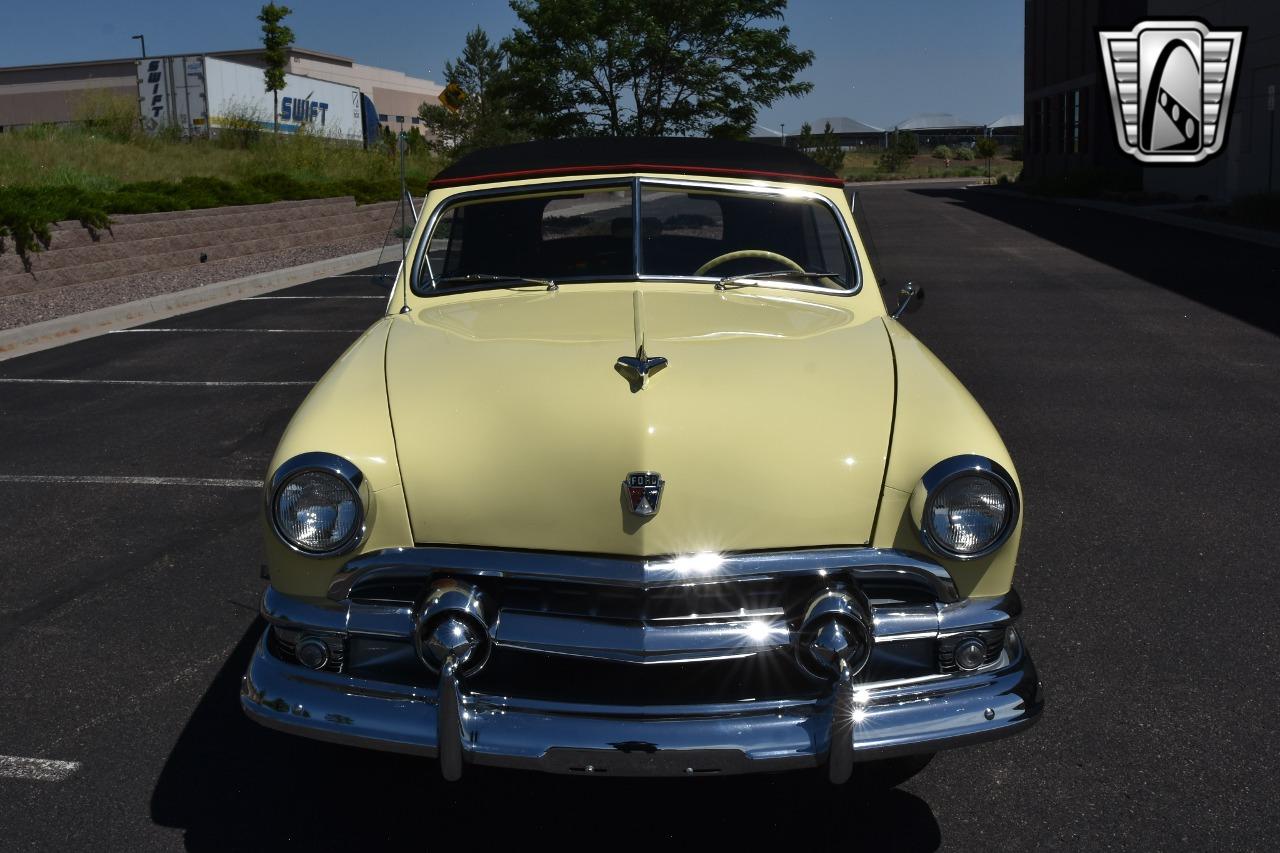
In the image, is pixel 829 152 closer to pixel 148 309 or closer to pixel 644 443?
pixel 148 309

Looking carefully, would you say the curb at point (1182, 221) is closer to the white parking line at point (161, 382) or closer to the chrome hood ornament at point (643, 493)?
the white parking line at point (161, 382)

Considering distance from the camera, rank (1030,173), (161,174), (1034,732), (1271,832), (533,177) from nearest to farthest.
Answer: (1271,832), (1034,732), (533,177), (161,174), (1030,173)

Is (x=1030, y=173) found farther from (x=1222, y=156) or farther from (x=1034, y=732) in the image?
(x=1034, y=732)

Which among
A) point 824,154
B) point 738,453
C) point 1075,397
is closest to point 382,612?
point 738,453

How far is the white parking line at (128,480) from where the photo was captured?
6.31 meters

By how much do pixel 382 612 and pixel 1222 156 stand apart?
33825 millimetres

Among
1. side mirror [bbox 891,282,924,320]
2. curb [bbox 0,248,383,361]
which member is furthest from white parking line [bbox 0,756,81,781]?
curb [bbox 0,248,383,361]

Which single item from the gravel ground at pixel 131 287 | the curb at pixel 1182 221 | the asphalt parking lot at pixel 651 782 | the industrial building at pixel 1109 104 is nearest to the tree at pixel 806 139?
the industrial building at pixel 1109 104

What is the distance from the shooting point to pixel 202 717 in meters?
3.71

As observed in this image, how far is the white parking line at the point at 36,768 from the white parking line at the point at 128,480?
2.84m

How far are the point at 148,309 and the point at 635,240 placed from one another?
1088 cm

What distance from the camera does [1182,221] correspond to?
25078 mm

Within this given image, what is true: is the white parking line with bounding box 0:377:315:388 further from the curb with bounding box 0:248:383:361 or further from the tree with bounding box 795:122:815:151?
the tree with bounding box 795:122:815:151

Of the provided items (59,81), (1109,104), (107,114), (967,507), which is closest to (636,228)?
(967,507)
